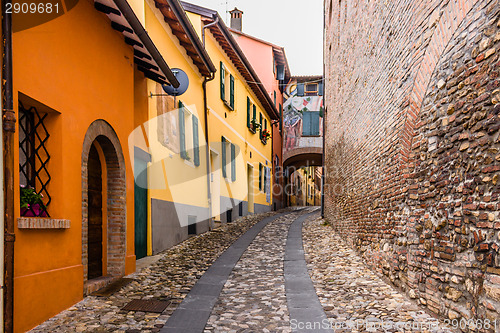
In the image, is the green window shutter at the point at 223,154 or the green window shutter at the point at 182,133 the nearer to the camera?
the green window shutter at the point at 182,133

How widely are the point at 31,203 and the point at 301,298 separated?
10.7ft

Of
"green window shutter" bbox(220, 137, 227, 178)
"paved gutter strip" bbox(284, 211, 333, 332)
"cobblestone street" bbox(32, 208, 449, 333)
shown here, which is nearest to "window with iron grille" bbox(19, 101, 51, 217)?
"cobblestone street" bbox(32, 208, 449, 333)

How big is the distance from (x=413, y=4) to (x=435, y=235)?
2808 millimetres

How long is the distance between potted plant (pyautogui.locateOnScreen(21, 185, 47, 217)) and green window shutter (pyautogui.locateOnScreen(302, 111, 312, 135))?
22.2 metres

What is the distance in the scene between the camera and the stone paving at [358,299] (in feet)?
13.4

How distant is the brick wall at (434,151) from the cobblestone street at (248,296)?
42 centimetres

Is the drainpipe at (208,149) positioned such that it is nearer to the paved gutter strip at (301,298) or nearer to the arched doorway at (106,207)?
the paved gutter strip at (301,298)

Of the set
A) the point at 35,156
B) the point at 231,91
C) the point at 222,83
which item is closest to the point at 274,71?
the point at 231,91

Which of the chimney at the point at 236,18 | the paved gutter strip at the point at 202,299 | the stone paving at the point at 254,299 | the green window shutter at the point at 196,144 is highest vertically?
the chimney at the point at 236,18

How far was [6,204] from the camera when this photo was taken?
3484 millimetres

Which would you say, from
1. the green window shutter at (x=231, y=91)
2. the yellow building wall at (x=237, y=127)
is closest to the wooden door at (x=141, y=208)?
the yellow building wall at (x=237, y=127)

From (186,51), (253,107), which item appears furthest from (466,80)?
(253,107)

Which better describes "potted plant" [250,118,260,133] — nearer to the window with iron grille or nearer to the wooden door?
the wooden door

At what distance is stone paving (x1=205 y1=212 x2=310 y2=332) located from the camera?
167 inches
